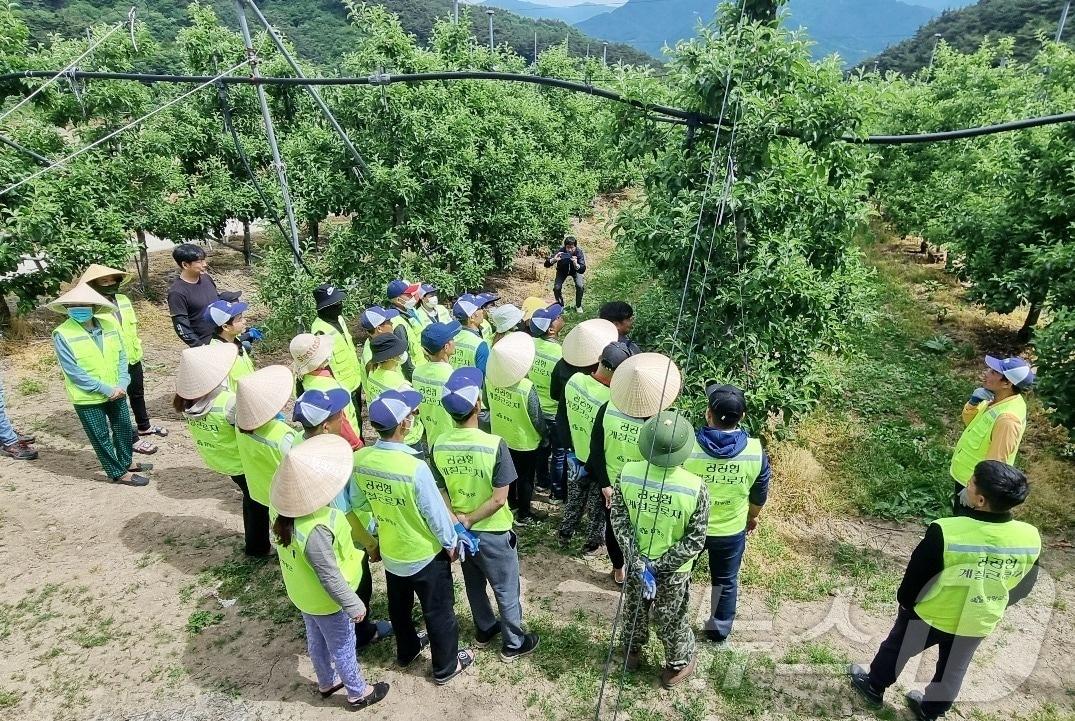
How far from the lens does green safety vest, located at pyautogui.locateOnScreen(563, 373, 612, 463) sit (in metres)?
4.65

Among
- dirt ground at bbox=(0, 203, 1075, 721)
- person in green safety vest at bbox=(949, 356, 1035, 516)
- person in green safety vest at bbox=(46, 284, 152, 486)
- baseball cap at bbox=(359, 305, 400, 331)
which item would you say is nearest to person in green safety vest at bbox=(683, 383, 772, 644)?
dirt ground at bbox=(0, 203, 1075, 721)

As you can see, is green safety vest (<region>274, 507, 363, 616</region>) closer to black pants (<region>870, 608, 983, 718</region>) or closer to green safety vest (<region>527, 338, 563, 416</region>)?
green safety vest (<region>527, 338, 563, 416</region>)

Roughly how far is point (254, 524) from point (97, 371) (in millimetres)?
2347

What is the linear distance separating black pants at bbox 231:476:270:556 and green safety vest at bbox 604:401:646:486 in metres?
2.82

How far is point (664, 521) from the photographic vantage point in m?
3.46

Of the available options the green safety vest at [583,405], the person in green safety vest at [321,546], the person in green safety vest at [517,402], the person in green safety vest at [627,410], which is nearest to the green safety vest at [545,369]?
the person in green safety vest at [517,402]

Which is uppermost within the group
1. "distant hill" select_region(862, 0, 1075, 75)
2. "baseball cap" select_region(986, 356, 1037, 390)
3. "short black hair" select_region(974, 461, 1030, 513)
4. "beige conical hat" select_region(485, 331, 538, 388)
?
"distant hill" select_region(862, 0, 1075, 75)

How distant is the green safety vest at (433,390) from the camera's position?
491 centimetres

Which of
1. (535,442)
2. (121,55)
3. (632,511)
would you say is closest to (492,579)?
(632,511)

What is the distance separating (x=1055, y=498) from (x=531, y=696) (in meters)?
5.56

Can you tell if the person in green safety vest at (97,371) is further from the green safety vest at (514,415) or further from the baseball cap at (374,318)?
the green safety vest at (514,415)

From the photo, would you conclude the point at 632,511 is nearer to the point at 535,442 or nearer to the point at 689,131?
the point at 535,442

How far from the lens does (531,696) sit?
3.88 meters

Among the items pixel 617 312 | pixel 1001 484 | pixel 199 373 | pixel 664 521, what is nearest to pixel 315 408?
pixel 199 373
